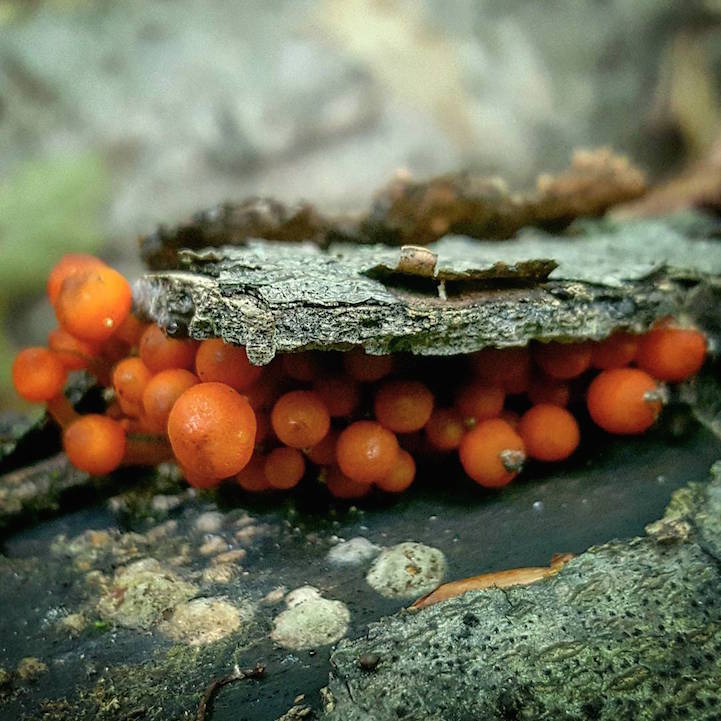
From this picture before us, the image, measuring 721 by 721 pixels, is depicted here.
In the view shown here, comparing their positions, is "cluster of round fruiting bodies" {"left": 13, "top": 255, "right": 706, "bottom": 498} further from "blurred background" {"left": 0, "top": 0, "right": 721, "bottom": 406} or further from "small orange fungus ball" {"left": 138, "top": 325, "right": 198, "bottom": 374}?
"blurred background" {"left": 0, "top": 0, "right": 721, "bottom": 406}

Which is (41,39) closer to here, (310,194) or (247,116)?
(247,116)

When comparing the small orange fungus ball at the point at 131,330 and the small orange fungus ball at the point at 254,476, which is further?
the small orange fungus ball at the point at 131,330

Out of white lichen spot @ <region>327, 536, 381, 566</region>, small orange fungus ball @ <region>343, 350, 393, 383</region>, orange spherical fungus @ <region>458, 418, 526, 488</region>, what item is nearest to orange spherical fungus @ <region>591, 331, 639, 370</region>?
orange spherical fungus @ <region>458, 418, 526, 488</region>

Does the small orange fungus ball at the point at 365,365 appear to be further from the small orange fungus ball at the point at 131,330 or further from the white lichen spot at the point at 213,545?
the small orange fungus ball at the point at 131,330

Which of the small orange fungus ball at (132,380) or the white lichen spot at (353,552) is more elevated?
the small orange fungus ball at (132,380)

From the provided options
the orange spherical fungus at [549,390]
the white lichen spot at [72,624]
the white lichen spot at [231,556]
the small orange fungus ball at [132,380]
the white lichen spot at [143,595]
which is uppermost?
the small orange fungus ball at [132,380]

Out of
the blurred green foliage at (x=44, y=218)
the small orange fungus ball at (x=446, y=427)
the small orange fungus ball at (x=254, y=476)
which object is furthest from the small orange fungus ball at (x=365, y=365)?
the blurred green foliage at (x=44, y=218)

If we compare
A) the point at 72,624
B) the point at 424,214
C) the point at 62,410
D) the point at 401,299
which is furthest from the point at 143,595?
the point at 424,214
